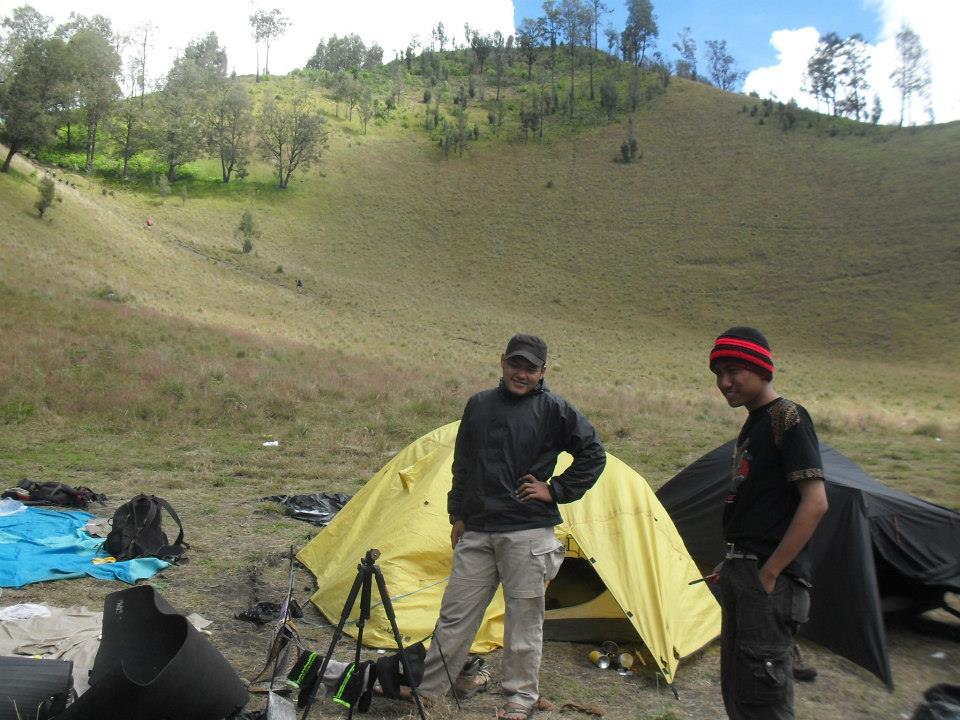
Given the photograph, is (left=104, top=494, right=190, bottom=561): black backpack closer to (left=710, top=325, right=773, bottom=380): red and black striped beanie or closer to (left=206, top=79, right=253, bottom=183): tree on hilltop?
(left=710, top=325, right=773, bottom=380): red and black striped beanie

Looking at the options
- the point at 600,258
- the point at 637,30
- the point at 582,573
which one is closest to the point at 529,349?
the point at 582,573

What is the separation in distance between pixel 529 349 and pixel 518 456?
562 millimetres

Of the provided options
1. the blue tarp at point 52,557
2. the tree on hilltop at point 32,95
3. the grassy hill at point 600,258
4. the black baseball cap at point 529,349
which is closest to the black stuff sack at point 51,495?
the blue tarp at point 52,557

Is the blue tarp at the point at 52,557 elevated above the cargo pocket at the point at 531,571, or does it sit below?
below

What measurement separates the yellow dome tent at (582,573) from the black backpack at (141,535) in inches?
53.1

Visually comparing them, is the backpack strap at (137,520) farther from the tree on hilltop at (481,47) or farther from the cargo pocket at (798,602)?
the tree on hilltop at (481,47)

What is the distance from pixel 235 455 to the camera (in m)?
11.1

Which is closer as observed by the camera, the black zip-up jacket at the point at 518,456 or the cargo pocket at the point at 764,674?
the cargo pocket at the point at 764,674

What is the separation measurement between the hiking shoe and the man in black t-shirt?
171 cm

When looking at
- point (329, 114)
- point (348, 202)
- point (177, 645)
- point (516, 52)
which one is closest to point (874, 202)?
point (348, 202)

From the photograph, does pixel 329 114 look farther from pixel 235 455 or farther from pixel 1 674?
pixel 1 674

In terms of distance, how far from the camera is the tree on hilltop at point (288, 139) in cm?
6297

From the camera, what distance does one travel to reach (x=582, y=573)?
597cm

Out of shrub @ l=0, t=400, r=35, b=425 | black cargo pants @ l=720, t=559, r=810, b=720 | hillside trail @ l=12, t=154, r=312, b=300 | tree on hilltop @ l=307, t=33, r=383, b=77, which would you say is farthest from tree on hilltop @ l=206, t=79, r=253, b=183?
black cargo pants @ l=720, t=559, r=810, b=720
